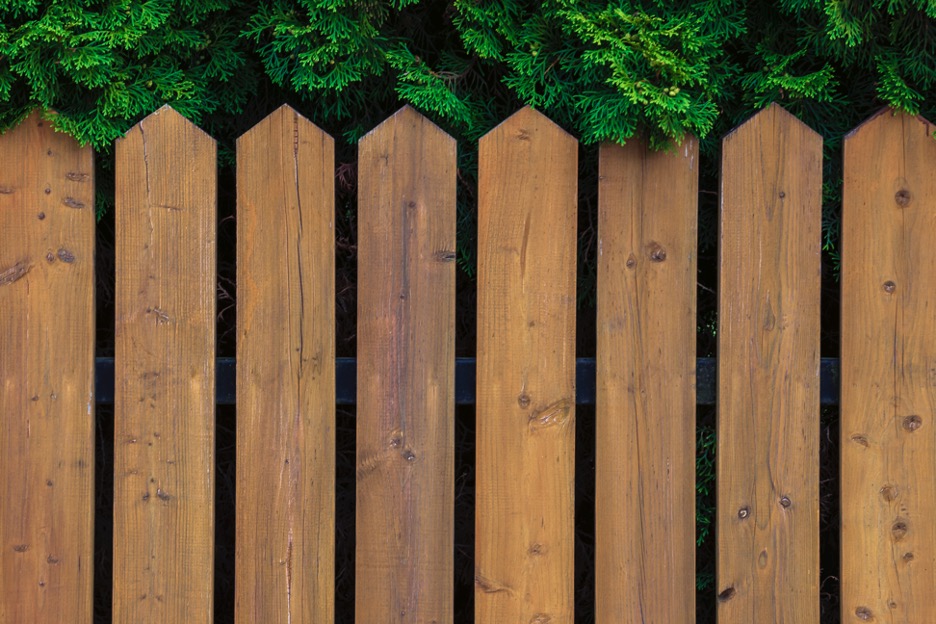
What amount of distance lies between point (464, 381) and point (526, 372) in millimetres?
165

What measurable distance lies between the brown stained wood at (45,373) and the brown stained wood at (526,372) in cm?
100

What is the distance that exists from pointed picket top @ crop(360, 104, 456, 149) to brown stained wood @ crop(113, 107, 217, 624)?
16.4 inches

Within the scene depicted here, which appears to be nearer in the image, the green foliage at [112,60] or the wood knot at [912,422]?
the green foliage at [112,60]

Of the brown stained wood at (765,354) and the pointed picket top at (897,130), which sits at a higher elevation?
the pointed picket top at (897,130)

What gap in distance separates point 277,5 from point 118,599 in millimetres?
1543

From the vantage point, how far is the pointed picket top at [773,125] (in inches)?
86.8

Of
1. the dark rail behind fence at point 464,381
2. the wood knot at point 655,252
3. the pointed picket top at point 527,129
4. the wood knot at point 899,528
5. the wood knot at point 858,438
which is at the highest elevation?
the pointed picket top at point 527,129

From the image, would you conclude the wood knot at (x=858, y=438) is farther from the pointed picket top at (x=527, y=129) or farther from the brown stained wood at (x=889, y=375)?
the pointed picket top at (x=527, y=129)

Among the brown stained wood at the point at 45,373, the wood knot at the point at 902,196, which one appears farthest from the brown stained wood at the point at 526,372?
the brown stained wood at the point at 45,373

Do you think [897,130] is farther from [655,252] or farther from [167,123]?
[167,123]

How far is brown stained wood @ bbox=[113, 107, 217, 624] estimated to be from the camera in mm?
2215

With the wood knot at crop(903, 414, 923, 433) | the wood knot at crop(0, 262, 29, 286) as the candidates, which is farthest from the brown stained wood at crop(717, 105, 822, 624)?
the wood knot at crop(0, 262, 29, 286)

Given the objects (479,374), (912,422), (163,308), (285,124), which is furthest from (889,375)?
(163,308)

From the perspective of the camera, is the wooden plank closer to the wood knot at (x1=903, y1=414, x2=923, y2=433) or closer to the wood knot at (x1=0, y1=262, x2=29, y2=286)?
the wood knot at (x1=0, y1=262, x2=29, y2=286)
